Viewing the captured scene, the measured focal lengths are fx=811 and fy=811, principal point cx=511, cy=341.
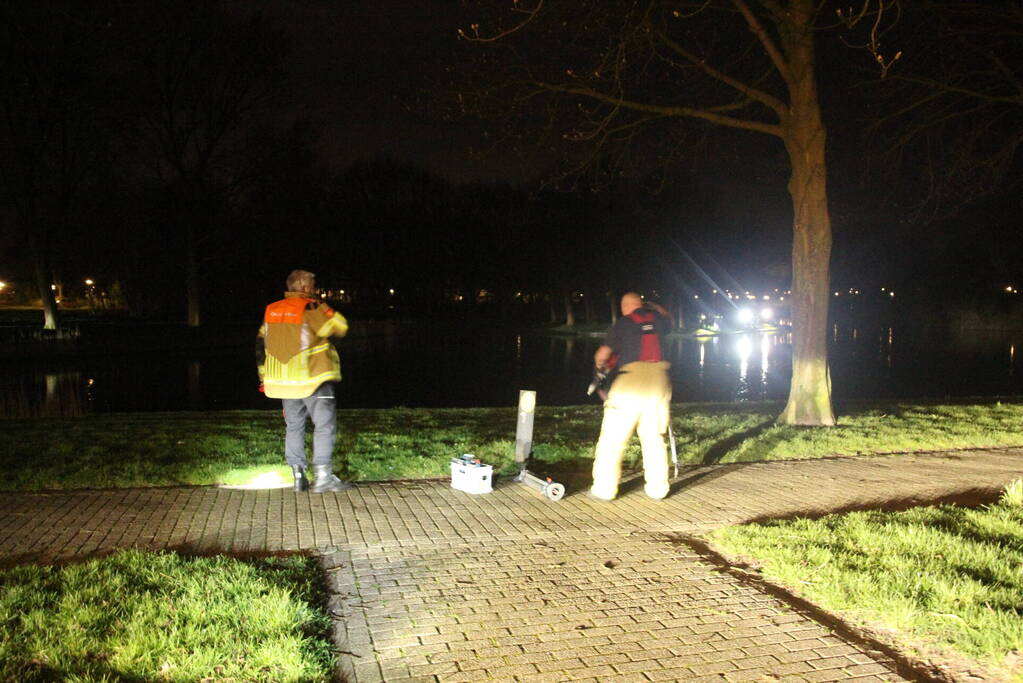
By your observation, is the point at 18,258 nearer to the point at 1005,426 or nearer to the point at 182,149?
the point at 182,149

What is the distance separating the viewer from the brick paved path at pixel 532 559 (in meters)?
4.12

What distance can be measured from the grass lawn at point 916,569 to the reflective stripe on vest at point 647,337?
159 cm

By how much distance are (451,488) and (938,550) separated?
4131mm

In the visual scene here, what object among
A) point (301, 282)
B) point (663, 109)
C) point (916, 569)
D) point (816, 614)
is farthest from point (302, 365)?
point (663, 109)

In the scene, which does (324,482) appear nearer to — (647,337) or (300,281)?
(300,281)

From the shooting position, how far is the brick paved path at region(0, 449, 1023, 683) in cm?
412

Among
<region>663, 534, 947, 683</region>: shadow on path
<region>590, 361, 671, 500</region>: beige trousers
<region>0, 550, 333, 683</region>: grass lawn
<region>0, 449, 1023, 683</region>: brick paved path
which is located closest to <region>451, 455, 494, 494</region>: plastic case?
<region>0, 449, 1023, 683</region>: brick paved path

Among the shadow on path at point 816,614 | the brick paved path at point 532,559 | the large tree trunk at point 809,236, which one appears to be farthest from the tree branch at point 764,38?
the shadow on path at point 816,614

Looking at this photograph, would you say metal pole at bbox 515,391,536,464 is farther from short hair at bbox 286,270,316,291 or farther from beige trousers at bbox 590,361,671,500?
short hair at bbox 286,270,316,291

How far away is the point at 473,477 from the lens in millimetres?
7531

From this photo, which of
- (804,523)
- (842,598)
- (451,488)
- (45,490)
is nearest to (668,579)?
(842,598)

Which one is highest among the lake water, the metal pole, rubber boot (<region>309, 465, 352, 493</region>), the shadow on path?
the metal pole

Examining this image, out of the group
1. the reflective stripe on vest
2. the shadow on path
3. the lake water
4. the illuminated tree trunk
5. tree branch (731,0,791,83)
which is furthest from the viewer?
the illuminated tree trunk

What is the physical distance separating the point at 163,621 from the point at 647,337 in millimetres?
4308
